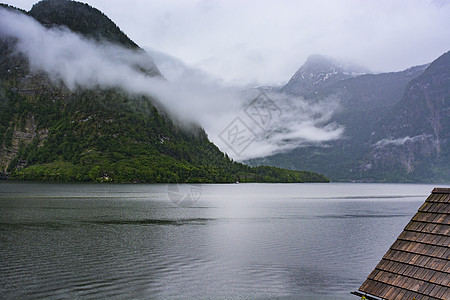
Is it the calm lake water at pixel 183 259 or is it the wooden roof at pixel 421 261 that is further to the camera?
the calm lake water at pixel 183 259

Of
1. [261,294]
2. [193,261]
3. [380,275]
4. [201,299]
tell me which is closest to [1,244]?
[193,261]

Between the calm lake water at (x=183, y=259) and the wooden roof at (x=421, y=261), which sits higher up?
the wooden roof at (x=421, y=261)

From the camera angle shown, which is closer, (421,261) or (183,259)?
(421,261)

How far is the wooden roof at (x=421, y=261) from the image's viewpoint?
19062 mm

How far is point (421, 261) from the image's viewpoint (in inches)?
795

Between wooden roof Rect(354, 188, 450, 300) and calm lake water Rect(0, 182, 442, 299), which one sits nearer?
wooden roof Rect(354, 188, 450, 300)

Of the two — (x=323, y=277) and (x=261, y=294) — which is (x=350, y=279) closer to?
(x=323, y=277)

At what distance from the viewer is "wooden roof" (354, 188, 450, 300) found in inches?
750

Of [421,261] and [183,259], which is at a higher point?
[421,261]

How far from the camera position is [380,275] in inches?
855

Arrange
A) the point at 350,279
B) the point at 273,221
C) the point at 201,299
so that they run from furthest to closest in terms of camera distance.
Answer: the point at 273,221
the point at 350,279
the point at 201,299

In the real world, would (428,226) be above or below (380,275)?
above

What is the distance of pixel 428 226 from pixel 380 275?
3630 mm

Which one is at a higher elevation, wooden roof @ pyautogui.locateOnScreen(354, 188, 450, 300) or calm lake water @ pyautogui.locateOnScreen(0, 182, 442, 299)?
wooden roof @ pyautogui.locateOnScreen(354, 188, 450, 300)
